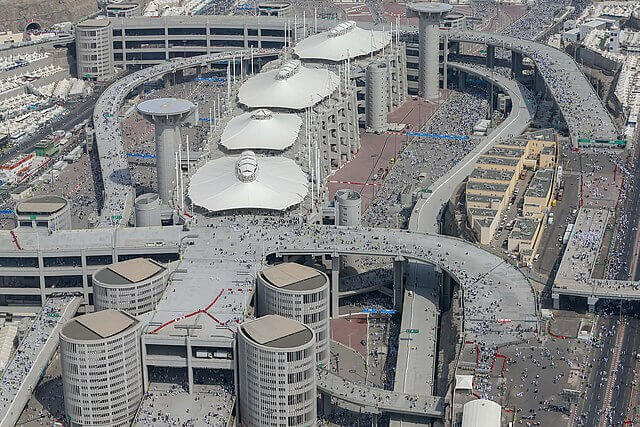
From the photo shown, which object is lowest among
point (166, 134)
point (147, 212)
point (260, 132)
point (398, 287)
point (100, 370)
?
point (398, 287)

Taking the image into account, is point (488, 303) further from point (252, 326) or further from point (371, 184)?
point (371, 184)

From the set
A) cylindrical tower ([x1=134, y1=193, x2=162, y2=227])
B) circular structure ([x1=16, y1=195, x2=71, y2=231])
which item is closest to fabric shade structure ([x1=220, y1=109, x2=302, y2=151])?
cylindrical tower ([x1=134, y1=193, x2=162, y2=227])

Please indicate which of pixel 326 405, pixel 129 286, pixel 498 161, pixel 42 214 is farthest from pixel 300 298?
pixel 498 161

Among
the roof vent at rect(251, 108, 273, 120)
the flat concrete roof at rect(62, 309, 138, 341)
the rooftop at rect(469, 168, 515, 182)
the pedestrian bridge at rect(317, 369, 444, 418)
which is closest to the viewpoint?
the pedestrian bridge at rect(317, 369, 444, 418)

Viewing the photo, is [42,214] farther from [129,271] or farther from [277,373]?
[277,373]

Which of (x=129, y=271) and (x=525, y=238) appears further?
(x=525, y=238)

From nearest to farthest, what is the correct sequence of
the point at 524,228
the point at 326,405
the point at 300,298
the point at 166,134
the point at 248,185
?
the point at 326,405, the point at 300,298, the point at 524,228, the point at 248,185, the point at 166,134

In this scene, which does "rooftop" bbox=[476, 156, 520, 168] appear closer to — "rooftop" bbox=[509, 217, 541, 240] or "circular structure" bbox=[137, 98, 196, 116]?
"rooftop" bbox=[509, 217, 541, 240]
